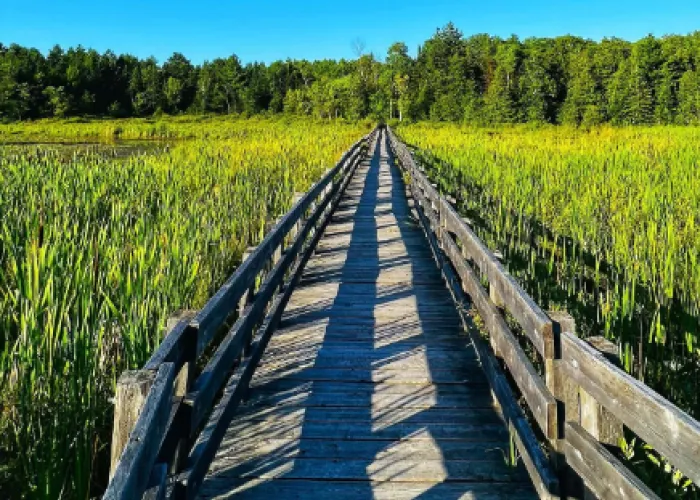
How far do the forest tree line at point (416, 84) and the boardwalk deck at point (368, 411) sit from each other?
2248 inches

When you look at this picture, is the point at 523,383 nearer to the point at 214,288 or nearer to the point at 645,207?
the point at 214,288

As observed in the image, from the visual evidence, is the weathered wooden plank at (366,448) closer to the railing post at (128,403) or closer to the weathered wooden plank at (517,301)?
the weathered wooden plank at (517,301)

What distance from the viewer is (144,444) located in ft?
4.27

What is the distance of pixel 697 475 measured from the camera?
121cm

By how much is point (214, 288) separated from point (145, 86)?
3585 inches

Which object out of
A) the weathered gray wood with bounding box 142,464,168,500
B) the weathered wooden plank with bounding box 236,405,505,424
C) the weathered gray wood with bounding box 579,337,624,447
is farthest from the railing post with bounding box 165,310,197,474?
the weathered gray wood with bounding box 579,337,624,447

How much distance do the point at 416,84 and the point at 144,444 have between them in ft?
273

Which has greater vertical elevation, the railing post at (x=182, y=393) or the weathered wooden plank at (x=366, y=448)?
the railing post at (x=182, y=393)

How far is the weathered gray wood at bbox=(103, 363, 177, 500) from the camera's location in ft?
3.82

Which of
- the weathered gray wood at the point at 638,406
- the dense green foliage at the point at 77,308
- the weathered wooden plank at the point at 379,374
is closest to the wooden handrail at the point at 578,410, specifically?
the weathered gray wood at the point at 638,406

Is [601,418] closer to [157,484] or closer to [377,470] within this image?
[377,470]

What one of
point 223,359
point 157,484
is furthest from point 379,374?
point 157,484

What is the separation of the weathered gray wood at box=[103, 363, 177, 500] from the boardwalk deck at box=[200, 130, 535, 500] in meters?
0.91

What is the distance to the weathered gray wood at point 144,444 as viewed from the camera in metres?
1.16
